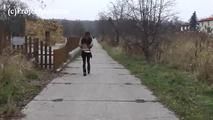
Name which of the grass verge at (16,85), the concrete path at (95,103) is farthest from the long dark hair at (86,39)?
the concrete path at (95,103)

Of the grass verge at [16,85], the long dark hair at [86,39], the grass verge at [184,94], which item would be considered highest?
the long dark hair at [86,39]

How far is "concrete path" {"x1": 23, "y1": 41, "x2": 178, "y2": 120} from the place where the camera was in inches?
338

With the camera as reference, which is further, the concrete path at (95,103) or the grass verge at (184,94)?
the grass verge at (184,94)

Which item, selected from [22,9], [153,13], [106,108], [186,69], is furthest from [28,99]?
[22,9]

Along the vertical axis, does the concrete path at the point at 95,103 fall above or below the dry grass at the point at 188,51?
below

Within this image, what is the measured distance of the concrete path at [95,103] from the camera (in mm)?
8578

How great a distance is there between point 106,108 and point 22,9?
3403cm

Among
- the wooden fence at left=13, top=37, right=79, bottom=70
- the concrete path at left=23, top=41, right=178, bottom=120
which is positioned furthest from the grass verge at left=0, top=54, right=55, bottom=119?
the wooden fence at left=13, top=37, right=79, bottom=70

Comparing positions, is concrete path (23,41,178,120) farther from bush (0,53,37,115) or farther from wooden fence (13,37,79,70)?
wooden fence (13,37,79,70)

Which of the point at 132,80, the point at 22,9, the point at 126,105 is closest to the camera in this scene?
the point at 126,105

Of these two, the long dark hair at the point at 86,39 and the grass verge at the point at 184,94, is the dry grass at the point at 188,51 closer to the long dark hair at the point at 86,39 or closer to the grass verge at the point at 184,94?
the grass verge at the point at 184,94

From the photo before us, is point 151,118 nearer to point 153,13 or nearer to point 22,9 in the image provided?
point 153,13

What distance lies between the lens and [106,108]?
9.41 meters

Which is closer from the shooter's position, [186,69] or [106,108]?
[106,108]
